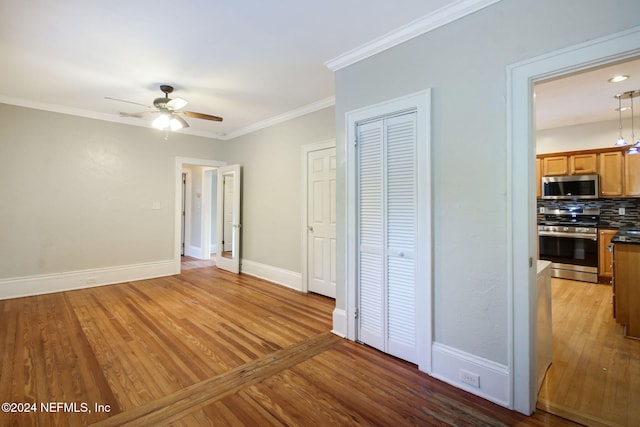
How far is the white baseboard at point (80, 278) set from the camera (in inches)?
162

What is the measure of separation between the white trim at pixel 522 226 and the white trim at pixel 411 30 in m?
0.57

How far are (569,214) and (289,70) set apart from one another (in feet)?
18.8

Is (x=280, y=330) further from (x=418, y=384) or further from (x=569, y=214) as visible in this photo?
(x=569, y=214)

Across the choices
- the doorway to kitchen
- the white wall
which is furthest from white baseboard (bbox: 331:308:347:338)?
the white wall

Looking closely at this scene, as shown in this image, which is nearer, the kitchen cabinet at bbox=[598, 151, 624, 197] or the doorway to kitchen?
the doorway to kitchen

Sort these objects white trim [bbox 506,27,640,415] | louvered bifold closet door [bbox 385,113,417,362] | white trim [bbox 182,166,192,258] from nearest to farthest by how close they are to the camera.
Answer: white trim [bbox 506,27,640,415], louvered bifold closet door [bbox 385,113,417,362], white trim [bbox 182,166,192,258]

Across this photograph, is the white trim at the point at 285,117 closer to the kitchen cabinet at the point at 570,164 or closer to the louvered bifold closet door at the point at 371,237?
the louvered bifold closet door at the point at 371,237

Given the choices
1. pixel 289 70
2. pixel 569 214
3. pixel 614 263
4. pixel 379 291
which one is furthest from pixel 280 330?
pixel 569 214

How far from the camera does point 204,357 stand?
2.50 meters

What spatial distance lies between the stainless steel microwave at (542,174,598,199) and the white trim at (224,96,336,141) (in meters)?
4.50

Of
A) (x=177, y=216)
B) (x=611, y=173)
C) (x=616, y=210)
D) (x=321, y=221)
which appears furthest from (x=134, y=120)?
(x=616, y=210)

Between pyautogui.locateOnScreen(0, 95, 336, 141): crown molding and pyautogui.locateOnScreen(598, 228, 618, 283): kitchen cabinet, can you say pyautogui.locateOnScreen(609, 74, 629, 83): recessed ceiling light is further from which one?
pyautogui.locateOnScreen(0, 95, 336, 141): crown molding

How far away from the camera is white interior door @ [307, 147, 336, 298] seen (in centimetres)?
407

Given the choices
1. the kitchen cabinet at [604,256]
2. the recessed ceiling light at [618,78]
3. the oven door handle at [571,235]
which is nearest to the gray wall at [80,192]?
the recessed ceiling light at [618,78]
